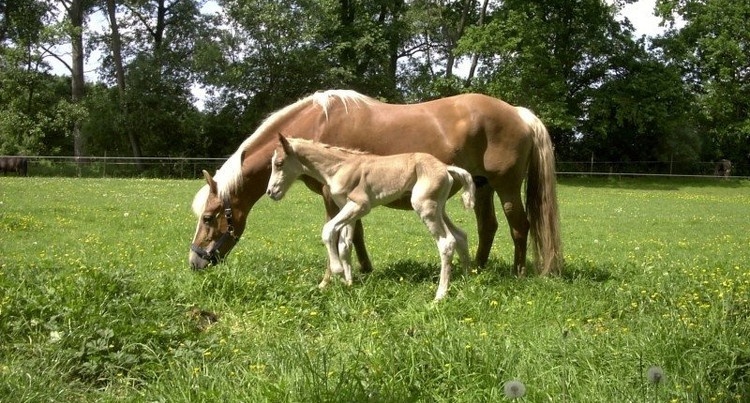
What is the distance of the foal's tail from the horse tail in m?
1.60

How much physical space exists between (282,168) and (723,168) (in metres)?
42.9

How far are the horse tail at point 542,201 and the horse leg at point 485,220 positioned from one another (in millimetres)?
459

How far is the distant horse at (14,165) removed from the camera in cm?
3161

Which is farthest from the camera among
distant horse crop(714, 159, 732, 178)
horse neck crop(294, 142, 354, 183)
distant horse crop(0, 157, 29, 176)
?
distant horse crop(714, 159, 732, 178)

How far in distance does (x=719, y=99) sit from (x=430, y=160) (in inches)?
1598

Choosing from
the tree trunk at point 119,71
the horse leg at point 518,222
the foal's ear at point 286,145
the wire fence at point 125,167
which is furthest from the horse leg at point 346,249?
the tree trunk at point 119,71

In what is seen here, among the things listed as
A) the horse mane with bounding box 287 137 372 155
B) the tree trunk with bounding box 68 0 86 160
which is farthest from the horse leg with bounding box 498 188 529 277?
the tree trunk with bounding box 68 0 86 160

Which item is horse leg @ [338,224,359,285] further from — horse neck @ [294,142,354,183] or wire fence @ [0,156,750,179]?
wire fence @ [0,156,750,179]

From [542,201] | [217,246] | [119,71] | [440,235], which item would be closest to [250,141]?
[217,246]

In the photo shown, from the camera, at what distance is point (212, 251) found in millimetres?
6766

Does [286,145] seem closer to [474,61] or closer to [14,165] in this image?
[14,165]

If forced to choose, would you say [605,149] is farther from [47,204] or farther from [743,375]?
[743,375]

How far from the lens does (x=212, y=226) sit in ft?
22.5

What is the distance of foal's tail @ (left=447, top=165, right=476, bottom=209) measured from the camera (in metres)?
5.94
